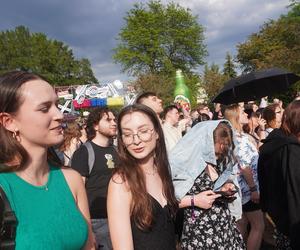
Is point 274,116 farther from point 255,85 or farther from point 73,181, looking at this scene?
point 73,181

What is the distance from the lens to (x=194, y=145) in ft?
9.99

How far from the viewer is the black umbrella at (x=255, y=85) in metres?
6.64

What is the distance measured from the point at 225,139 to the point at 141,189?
1251 millimetres

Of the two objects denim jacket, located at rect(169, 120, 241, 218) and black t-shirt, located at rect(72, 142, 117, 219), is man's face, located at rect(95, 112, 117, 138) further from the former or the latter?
denim jacket, located at rect(169, 120, 241, 218)

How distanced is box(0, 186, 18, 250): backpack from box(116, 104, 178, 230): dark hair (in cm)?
87

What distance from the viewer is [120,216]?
6.95ft

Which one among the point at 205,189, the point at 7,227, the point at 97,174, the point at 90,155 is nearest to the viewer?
the point at 7,227

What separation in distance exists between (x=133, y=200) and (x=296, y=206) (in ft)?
5.31

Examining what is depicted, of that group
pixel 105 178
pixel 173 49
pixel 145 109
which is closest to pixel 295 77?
pixel 105 178

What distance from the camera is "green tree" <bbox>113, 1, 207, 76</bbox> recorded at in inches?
1719

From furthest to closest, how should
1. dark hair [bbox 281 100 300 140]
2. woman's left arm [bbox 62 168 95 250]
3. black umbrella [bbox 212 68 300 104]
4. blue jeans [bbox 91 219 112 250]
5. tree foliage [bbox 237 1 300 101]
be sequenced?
tree foliage [bbox 237 1 300 101] < black umbrella [bbox 212 68 300 104] < blue jeans [bbox 91 219 112 250] < dark hair [bbox 281 100 300 140] < woman's left arm [bbox 62 168 95 250]

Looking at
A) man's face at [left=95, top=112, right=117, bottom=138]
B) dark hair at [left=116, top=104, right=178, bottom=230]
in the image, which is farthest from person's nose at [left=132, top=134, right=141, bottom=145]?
man's face at [left=95, top=112, right=117, bottom=138]

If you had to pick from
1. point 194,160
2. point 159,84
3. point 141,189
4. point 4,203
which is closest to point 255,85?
point 194,160

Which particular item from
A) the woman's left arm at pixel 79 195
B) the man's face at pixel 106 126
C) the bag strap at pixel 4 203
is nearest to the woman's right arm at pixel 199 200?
the woman's left arm at pixel 79 195
